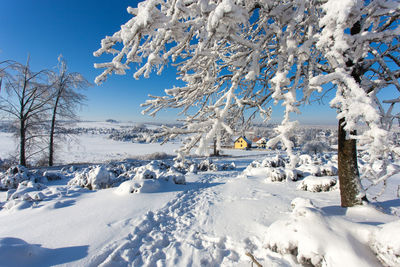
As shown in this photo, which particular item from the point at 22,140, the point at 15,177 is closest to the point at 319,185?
the point at 15,177

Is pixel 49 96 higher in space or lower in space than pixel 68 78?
lower

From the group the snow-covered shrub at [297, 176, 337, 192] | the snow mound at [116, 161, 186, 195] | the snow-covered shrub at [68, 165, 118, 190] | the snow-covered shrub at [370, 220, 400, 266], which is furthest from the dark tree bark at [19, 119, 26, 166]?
the snow-covered shrub at [370, 220, 400, 266]

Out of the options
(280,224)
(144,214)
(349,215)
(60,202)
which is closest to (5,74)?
(60,202)

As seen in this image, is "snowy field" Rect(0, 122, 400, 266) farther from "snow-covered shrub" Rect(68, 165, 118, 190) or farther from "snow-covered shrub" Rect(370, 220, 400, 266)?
"snow-covered shrub" Rect(68, 165, 118, 190)

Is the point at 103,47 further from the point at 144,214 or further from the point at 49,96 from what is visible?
the point at 49,96

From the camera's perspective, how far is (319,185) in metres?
5.12

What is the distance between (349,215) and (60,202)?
5.88 metres

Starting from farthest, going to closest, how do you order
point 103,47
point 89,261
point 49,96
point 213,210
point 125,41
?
1. point 49,96
2. point 213,210
3. point 89,261
4. point 103,47
5. point 125,41

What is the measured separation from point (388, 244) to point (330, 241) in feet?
1.50

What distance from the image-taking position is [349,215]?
8.91 ft

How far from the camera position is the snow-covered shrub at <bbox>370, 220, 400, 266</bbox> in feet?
5.27

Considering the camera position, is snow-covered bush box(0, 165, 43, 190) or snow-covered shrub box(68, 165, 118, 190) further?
snow-covered bush box(0, 165, 43, 190)

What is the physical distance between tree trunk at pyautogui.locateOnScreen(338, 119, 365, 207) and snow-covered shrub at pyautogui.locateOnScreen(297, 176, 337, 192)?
88.6 inches

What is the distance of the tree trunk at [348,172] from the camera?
289 centimetres
